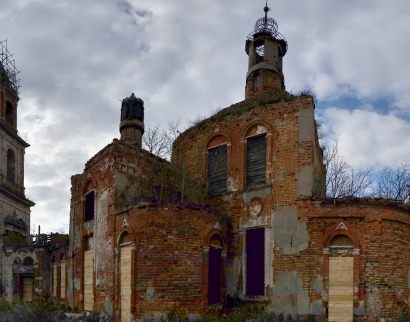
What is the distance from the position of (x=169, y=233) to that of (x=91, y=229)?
5333mm

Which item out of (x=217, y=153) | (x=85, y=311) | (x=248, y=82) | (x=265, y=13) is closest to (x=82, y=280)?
(x=85, y=311)

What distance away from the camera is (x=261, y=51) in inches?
927

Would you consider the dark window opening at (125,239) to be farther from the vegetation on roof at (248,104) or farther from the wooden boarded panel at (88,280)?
the vegetation on roof at (248,104)

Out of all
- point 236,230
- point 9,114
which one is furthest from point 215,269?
point 9,114

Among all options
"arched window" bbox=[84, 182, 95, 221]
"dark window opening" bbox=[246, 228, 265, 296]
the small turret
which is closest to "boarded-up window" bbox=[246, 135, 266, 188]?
"dark window opening" bbox=[246, 228, 265, 296]

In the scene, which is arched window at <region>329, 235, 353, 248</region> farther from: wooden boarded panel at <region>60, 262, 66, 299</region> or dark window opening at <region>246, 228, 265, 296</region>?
wooden boarded panel at <region>60, 262, 66, 299</region>

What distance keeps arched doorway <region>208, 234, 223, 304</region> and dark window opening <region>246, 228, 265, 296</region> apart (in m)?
1.05

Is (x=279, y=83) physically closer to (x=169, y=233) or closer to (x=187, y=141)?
(x=187, y=141)

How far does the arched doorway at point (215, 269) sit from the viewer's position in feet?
52.7

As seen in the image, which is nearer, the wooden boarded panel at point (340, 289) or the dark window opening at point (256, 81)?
the wooden boarded panel at point (340, 289)

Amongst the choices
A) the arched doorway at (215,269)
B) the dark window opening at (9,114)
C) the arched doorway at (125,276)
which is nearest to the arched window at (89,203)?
the arched doorway at (125,276)

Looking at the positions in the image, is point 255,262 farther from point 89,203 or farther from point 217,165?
point 89,203

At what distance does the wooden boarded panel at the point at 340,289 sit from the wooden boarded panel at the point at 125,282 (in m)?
6.45

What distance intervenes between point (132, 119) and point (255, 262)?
997 centimetres
